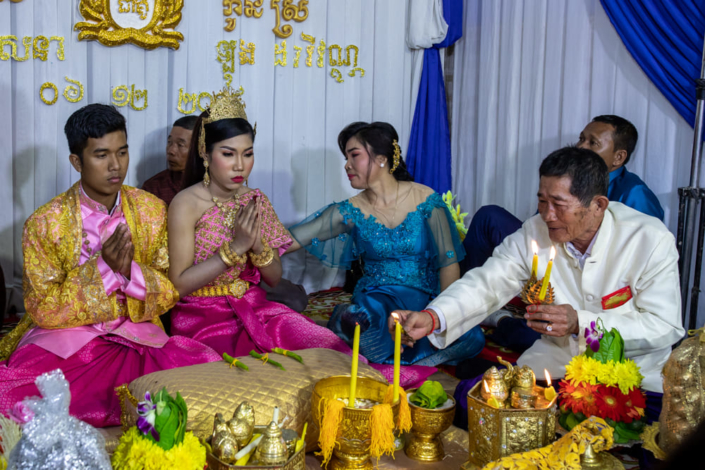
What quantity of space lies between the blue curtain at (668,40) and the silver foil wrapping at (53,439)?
12.8 feet

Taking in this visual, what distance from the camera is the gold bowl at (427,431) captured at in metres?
1.87

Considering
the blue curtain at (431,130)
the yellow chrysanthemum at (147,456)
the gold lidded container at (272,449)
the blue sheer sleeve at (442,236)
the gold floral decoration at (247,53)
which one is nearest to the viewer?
the yellow chrysanthemum at (147,456)

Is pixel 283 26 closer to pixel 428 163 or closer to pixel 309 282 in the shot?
pixel 428 163

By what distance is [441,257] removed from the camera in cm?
360

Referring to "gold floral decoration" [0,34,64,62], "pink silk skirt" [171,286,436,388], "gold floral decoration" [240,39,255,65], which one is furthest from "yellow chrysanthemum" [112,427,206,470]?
"gold floral decoration" [240,39,255,65]

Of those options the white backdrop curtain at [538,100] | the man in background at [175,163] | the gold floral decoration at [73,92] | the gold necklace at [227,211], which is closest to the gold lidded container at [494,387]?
the gold necklace at [227,211]

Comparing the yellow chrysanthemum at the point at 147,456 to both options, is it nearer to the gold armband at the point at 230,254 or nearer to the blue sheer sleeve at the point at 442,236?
the gold armband at the point at 230,254

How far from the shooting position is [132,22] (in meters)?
4.63

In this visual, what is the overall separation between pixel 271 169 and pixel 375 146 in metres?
1.88

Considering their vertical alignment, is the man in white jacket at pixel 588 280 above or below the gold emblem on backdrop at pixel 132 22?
below

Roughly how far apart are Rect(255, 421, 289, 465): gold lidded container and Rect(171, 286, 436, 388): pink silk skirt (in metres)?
1.56

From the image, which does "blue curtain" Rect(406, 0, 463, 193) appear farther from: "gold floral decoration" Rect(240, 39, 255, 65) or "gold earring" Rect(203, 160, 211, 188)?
"gold earring" Rect(203, 160, 211, 188)

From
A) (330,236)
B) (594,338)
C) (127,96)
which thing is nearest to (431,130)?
(330,236)

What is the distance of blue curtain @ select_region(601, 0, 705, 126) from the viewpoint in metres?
3.80
